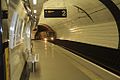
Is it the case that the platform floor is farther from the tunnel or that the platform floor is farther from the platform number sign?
the platform number sign

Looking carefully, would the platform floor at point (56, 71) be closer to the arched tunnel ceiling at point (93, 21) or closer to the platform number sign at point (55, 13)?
the arched tunnel ceiling at point (93, 21)

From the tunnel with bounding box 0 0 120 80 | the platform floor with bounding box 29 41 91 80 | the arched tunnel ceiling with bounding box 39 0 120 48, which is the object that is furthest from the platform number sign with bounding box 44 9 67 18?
the platform floor with bounding box 29 41 91 80

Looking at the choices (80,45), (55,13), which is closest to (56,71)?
(55,13)

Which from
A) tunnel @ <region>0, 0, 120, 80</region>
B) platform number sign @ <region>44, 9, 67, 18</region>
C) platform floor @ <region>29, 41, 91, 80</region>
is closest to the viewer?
platform floor @ <region>29, 41, 91, 80</region>

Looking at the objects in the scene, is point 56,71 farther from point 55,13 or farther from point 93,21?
point 93,21

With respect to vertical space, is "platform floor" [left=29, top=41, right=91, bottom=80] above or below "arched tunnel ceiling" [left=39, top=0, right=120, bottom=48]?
below

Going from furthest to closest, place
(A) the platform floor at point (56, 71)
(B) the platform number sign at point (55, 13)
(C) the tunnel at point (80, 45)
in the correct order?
(B) the platform number sign at point (55, 13), (C) the tunnel at point (80, 45), (A) the platform floor at point (56, 71)

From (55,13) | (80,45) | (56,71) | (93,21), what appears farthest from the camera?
(80,45)

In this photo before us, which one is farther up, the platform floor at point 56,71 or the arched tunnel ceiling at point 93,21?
the arched tunnel ceiling at point 93,21

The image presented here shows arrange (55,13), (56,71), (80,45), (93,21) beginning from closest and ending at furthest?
(56,71) < (55,13) < (93,21) < (80,45)

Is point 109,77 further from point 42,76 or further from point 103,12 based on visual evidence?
point 103,12

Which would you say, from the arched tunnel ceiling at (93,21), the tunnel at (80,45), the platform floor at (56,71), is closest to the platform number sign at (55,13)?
the tunnel at (80,45)

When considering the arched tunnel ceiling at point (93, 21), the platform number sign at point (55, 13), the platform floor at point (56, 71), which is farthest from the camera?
the platform number sign at point (55, 13)

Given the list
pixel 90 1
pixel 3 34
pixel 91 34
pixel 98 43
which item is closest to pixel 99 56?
pixel 98 43
